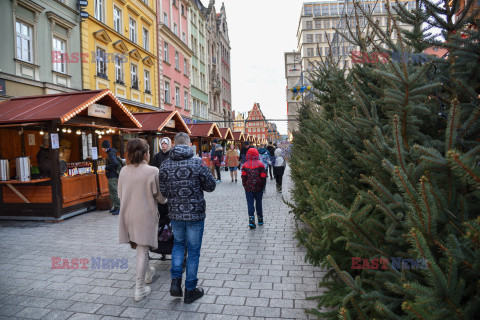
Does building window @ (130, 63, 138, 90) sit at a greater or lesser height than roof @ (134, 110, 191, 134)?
greater

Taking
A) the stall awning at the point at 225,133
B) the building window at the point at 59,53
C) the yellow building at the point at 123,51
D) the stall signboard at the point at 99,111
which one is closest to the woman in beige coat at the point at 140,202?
the stall signboard at the point at 99,111

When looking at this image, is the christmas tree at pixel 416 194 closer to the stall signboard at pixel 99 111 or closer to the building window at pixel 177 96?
the stall signboard at pixel 99 111

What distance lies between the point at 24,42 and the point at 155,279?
1253 cm

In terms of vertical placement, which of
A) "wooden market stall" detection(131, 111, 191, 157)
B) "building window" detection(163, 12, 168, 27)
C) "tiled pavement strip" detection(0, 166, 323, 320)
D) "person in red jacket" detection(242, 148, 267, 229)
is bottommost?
"tiled pavement strip" detection(0, 166, 323, 320)

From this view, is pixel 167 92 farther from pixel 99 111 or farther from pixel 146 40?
pixel 99 111

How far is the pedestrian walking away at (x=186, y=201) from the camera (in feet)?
11.9

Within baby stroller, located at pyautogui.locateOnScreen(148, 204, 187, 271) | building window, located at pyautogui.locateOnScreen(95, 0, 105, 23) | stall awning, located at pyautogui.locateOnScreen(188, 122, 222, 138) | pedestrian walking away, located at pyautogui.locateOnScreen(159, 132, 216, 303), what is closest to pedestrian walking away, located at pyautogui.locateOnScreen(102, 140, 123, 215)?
baby stroller, located at pyautogui.locateOnScreen(148, 204, 187, 271)

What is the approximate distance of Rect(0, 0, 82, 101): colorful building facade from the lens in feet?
37.9

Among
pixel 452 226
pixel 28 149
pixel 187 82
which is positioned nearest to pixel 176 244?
pixel 452 226

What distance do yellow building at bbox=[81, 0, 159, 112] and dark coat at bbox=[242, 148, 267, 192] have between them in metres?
12.7

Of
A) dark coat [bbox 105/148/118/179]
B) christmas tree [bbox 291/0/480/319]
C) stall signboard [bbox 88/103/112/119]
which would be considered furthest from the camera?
stall signboard [bbox 88/103/112/119]

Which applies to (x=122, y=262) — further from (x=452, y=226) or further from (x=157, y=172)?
(x=452, y=226)

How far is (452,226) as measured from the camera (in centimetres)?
165

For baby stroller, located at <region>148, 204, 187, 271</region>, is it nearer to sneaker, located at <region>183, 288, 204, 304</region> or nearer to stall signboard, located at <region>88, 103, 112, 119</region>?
sneaker, located at <region>183, 288, 204, 304</region>
